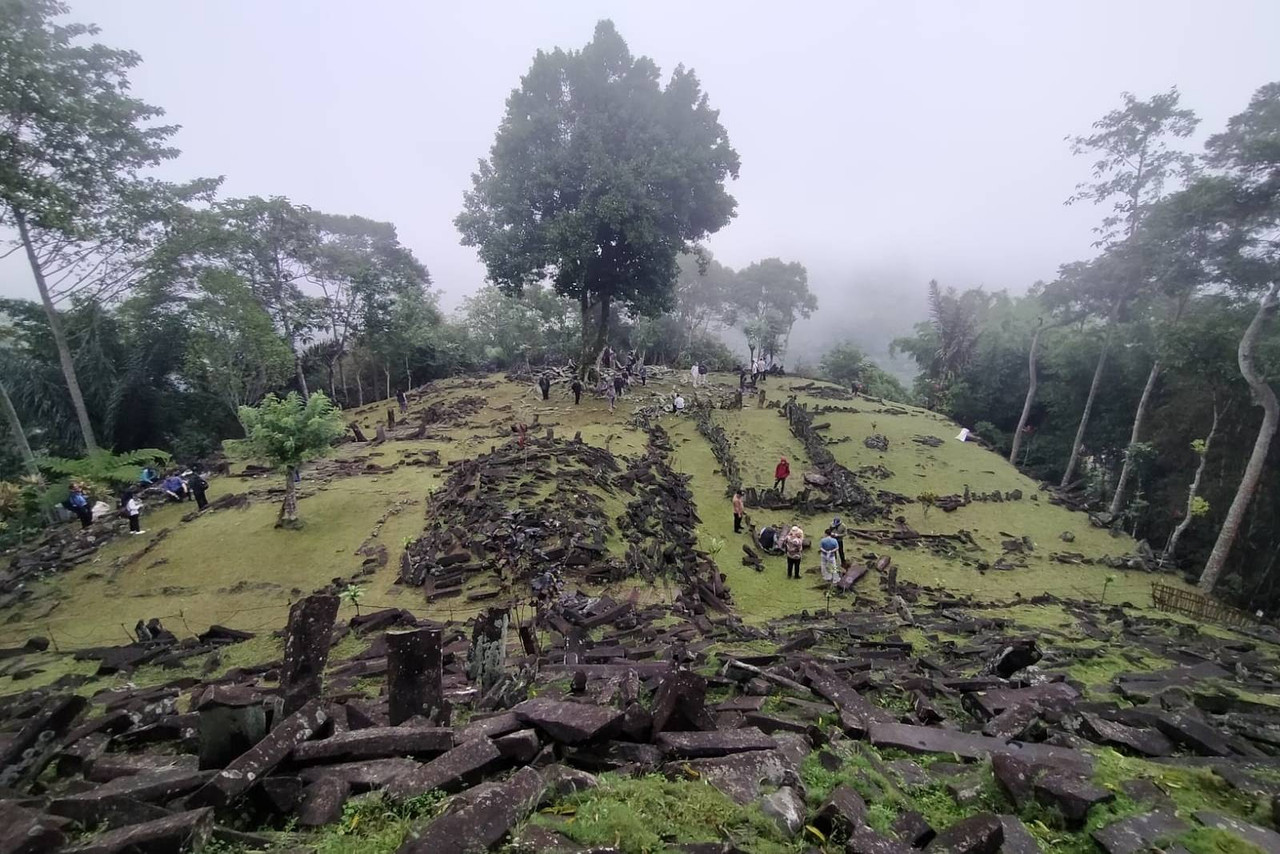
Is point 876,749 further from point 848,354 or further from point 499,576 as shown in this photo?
point 848,354

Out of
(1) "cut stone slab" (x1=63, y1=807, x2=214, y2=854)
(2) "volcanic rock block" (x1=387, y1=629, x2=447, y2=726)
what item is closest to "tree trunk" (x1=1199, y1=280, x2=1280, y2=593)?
(2) "volcanic rock block" (x1=387, y1=629, x2=447, y2=726)

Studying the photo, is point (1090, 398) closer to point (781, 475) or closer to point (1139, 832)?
point (781, 475)

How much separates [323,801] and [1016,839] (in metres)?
4.51

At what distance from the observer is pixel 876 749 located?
5.25 meters

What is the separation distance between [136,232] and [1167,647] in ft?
105

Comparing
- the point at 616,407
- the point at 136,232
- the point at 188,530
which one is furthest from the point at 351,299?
the point at 188,530

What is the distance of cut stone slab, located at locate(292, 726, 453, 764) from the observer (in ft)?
14.0

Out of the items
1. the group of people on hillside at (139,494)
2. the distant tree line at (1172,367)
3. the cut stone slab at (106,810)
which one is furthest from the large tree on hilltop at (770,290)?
the cut stone slab at (106,810)

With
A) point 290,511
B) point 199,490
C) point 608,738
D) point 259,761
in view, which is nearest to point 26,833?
point 259,761

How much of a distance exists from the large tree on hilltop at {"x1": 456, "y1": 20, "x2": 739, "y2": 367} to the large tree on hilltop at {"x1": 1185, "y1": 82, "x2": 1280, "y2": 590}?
58.9 ft

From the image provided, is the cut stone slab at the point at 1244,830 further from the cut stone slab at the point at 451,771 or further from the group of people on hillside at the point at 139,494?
the group of people on hillside at the point at 139,494

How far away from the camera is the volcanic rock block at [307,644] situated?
17.5ft

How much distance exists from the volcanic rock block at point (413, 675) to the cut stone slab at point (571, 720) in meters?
1.05

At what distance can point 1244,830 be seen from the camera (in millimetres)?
3670
